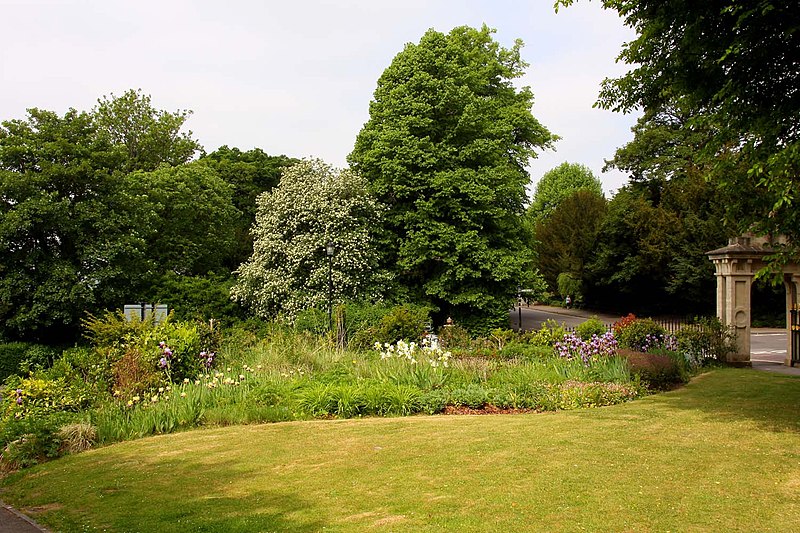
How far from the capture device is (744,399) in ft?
37.9

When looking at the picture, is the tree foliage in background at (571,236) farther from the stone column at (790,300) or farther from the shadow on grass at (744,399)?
the shadow on grass at (744,399)

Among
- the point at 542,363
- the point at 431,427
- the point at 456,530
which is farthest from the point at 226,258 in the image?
the point at 456,530

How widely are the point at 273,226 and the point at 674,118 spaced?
3270 cm

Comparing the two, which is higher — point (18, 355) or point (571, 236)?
point (571, 236)

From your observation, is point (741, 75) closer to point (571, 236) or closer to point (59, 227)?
point (59, 227)

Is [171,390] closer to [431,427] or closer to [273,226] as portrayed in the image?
[431,427]

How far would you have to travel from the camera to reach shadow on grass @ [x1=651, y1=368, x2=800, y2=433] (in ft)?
31.0

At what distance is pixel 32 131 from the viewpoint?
24.5 m

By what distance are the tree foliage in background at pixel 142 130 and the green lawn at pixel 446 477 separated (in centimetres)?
2966

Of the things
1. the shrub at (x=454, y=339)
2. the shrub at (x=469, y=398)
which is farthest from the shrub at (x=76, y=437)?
the shrub at (x=454, y=339)

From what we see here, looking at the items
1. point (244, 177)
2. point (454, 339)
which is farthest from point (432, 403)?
point (244, 177)

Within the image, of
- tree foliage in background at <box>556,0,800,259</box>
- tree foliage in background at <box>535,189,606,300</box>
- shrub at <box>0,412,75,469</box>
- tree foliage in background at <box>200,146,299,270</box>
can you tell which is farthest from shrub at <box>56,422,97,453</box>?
tree foliage in background at <box>535,189,606,300</box>

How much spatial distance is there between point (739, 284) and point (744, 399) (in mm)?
8167

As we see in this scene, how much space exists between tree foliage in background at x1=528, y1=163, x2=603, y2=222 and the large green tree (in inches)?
1685
